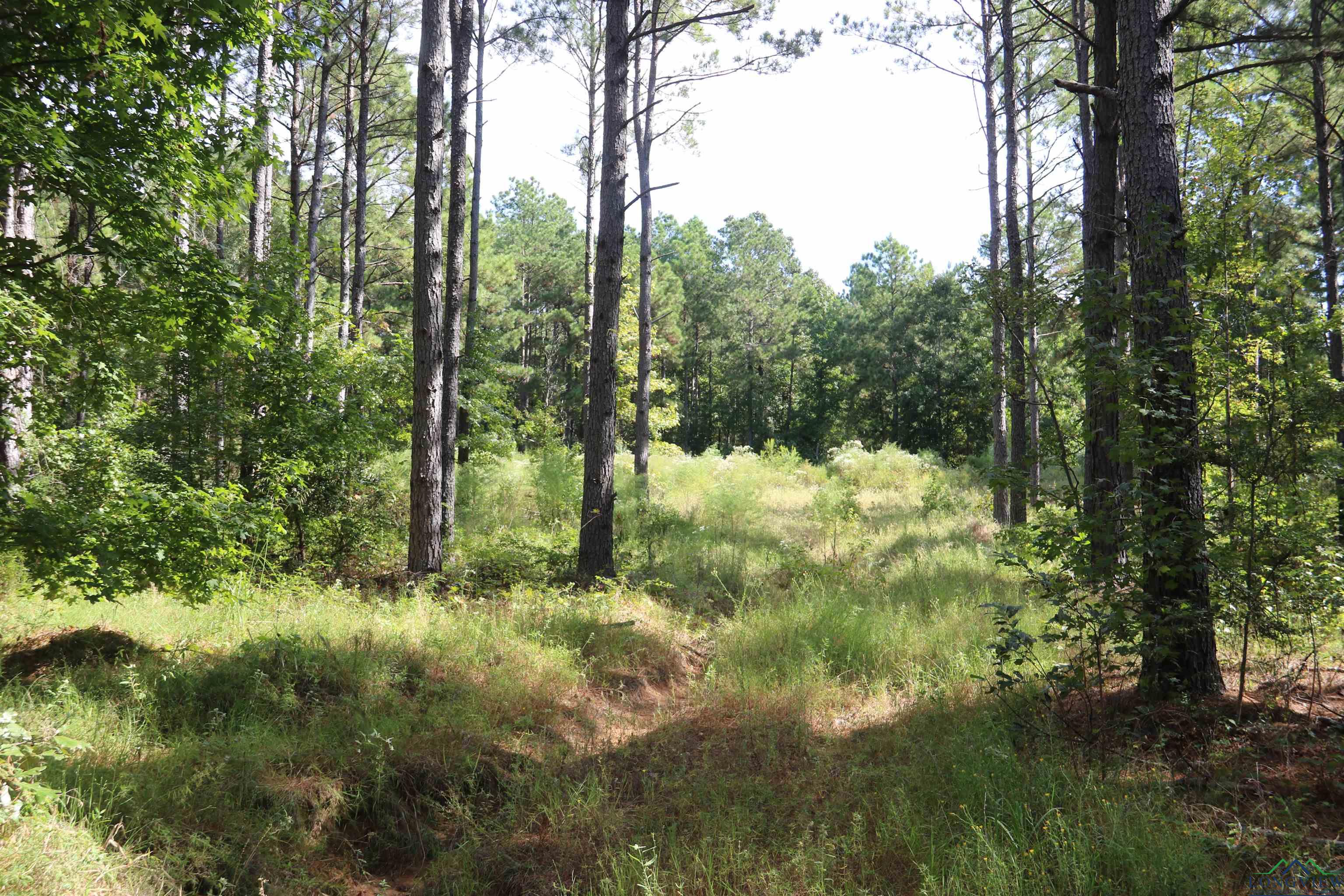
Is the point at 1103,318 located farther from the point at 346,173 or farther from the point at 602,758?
the point at 346,173

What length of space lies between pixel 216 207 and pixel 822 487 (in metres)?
15.7

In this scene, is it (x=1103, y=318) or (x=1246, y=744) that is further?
(x=1103, y=318)

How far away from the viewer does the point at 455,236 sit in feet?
34.7

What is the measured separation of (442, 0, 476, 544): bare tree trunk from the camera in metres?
9.55

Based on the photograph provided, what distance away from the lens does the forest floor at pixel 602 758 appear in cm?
307

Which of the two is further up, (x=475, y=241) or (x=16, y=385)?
(x=475, y=241)

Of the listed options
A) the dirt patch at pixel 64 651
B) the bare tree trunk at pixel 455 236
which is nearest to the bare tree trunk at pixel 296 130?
the bare tree trunk at pixel 455 236

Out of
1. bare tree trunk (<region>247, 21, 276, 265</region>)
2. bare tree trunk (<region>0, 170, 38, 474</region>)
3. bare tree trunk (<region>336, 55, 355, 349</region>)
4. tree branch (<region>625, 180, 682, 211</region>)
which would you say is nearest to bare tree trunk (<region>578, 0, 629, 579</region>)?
tree branch (<region>625, 180, 682, 211</region>)

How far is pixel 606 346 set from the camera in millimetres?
8188

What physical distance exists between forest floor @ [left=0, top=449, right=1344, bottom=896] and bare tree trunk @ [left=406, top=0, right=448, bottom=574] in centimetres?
78

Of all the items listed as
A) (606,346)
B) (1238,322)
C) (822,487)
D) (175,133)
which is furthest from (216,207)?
(822,487)

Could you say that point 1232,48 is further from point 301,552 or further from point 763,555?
point 301,552

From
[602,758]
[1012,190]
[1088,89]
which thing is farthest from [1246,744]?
[1012,190]

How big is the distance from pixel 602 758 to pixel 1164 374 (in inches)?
183
